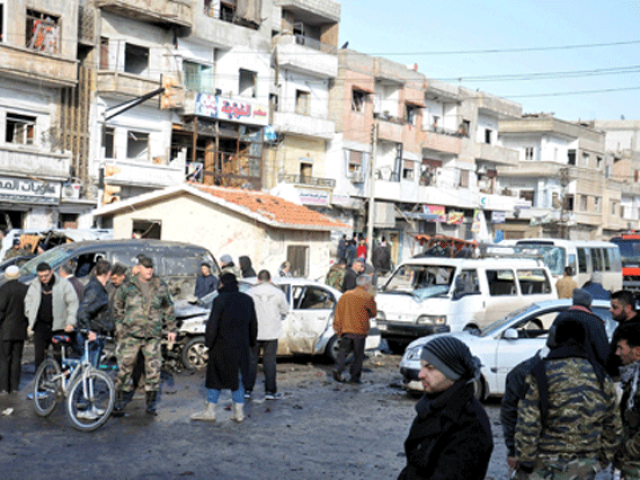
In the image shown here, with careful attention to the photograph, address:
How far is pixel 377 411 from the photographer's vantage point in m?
10.6

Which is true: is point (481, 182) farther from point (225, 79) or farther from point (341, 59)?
point (225, 79)

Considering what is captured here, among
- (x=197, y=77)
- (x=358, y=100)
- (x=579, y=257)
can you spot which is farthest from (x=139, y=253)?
(x=358, y=100)

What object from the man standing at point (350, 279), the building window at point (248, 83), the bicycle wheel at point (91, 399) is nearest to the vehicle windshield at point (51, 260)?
the man standing at point (350, 279)

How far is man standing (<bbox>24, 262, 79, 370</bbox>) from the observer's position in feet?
34.1

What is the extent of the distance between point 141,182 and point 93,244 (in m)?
15.6

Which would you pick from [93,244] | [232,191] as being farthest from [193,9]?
[93,244]

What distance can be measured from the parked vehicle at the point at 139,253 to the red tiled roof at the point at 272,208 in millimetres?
4877

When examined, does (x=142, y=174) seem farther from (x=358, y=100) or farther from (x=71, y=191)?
(x=358, y=100)

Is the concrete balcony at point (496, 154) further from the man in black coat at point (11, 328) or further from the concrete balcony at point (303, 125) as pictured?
the man in black coat at point (11, 328)

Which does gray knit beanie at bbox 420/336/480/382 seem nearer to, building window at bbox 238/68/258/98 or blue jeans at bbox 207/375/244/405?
blue jeans at bbox 207/375/244/405

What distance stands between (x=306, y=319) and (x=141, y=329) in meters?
5.08

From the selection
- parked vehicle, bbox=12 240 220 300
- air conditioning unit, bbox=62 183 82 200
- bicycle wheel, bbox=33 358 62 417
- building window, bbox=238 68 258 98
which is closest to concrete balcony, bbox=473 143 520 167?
building window, bbox=238 68 258 98

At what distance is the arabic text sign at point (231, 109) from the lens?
33.7m

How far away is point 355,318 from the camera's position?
12367mm
